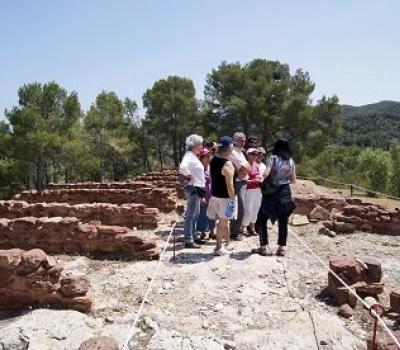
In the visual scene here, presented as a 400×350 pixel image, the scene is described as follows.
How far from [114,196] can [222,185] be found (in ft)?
28.6

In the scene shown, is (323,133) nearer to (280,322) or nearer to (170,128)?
(170,128)

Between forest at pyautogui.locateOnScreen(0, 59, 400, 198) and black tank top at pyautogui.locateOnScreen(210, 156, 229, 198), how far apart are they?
26673 mm

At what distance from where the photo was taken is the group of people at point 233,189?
7404 millimetres

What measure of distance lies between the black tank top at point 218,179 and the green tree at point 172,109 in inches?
1245

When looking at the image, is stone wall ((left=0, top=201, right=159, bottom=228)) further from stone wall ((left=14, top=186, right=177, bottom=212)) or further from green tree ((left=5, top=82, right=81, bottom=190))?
green tree ((left=5, top=82, right=81, bottom=190))

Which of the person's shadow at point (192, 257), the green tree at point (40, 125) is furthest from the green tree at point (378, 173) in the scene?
the person's shadow at point (192, 257)

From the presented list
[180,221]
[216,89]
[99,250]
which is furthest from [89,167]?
[99,250]

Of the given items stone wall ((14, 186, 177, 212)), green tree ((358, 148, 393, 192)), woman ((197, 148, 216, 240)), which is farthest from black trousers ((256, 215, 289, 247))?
green tree ((358, 148, 393, 192))

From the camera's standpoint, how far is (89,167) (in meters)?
37.9

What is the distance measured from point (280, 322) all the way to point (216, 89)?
109 feet

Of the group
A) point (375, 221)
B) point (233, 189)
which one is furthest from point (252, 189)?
point (375, 221)

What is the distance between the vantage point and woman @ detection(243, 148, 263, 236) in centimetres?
852

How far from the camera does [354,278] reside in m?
6.20

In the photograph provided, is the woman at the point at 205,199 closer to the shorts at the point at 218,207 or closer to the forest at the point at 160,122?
the shorts at the point at 218,207
